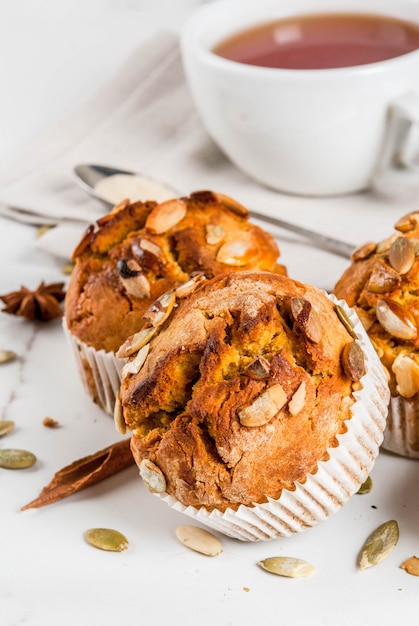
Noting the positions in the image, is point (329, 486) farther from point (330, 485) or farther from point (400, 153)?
point (400, 153)

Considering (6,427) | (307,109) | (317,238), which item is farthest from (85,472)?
(307,109)

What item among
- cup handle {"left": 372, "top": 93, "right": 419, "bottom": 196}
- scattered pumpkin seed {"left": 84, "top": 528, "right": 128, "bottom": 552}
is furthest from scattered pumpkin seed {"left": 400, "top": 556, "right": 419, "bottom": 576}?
cup handle {"left": 372, "top": 93, "right": 419, "bottom": 196}

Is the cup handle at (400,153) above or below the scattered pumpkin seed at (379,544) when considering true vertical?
above

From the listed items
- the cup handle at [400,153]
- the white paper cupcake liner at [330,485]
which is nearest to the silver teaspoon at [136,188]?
the cup handle at [400,153]

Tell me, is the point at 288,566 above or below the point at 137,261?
below

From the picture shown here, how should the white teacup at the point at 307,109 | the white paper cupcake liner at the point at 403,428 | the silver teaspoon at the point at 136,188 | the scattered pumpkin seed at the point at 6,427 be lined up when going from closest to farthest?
the white paper cupcake liner at the point at 403,428 → the scattered pumpkin seed at the point at 6,427 → the white teacup at the point at 307,109 → the silver teaspoon at the point at 136,188

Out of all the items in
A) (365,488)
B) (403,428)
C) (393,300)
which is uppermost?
(393,300)

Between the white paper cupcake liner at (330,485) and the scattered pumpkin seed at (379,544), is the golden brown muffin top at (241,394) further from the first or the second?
the scattered pumpkin seed at (379,544)
